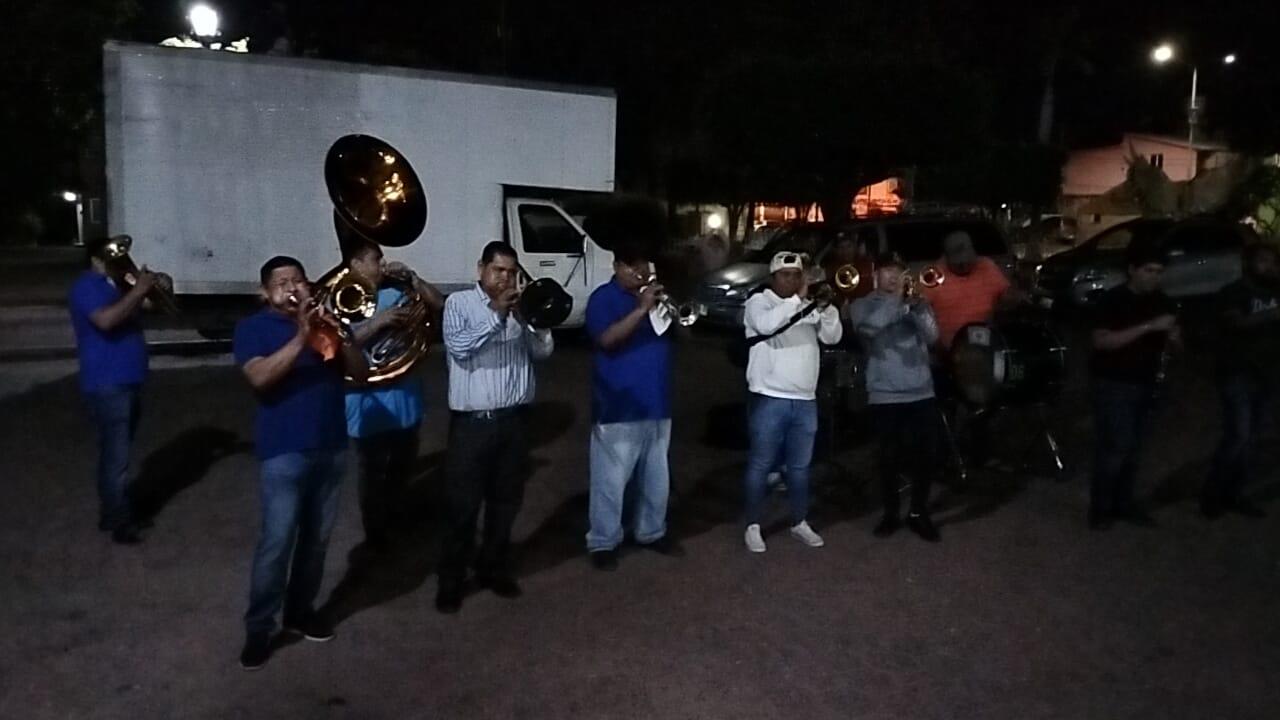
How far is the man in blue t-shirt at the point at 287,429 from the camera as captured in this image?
490cm

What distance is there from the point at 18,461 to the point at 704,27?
19177mm

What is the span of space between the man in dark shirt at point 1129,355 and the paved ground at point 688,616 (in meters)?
0.57

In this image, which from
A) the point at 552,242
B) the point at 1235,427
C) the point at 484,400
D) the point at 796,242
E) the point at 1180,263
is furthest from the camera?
the point at 1180,263

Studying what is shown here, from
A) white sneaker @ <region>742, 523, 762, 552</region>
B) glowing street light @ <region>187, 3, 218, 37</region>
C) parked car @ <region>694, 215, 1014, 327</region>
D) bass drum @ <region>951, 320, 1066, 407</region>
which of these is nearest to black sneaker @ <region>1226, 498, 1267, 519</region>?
bass drum @ <region>951, 320, 1066, 407</region>

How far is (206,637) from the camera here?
Result: 5.45 metres

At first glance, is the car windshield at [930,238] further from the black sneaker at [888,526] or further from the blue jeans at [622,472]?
the blue jeans at [622,472]

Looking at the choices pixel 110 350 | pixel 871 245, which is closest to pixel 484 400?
pixel 110 350

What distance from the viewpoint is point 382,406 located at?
21.6ft

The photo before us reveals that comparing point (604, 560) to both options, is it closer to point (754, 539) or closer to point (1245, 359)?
point (754, 539)

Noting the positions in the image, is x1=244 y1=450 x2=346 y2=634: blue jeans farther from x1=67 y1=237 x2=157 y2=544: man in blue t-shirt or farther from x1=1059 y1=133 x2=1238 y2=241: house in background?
x1=1059 y1=133 x2=1238 y2=241: house in background

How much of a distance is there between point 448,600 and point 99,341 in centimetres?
240

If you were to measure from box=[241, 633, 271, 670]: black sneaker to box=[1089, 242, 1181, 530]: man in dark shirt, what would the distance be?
15.5ft

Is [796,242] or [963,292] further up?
[796,242]

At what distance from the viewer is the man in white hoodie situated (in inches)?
258
